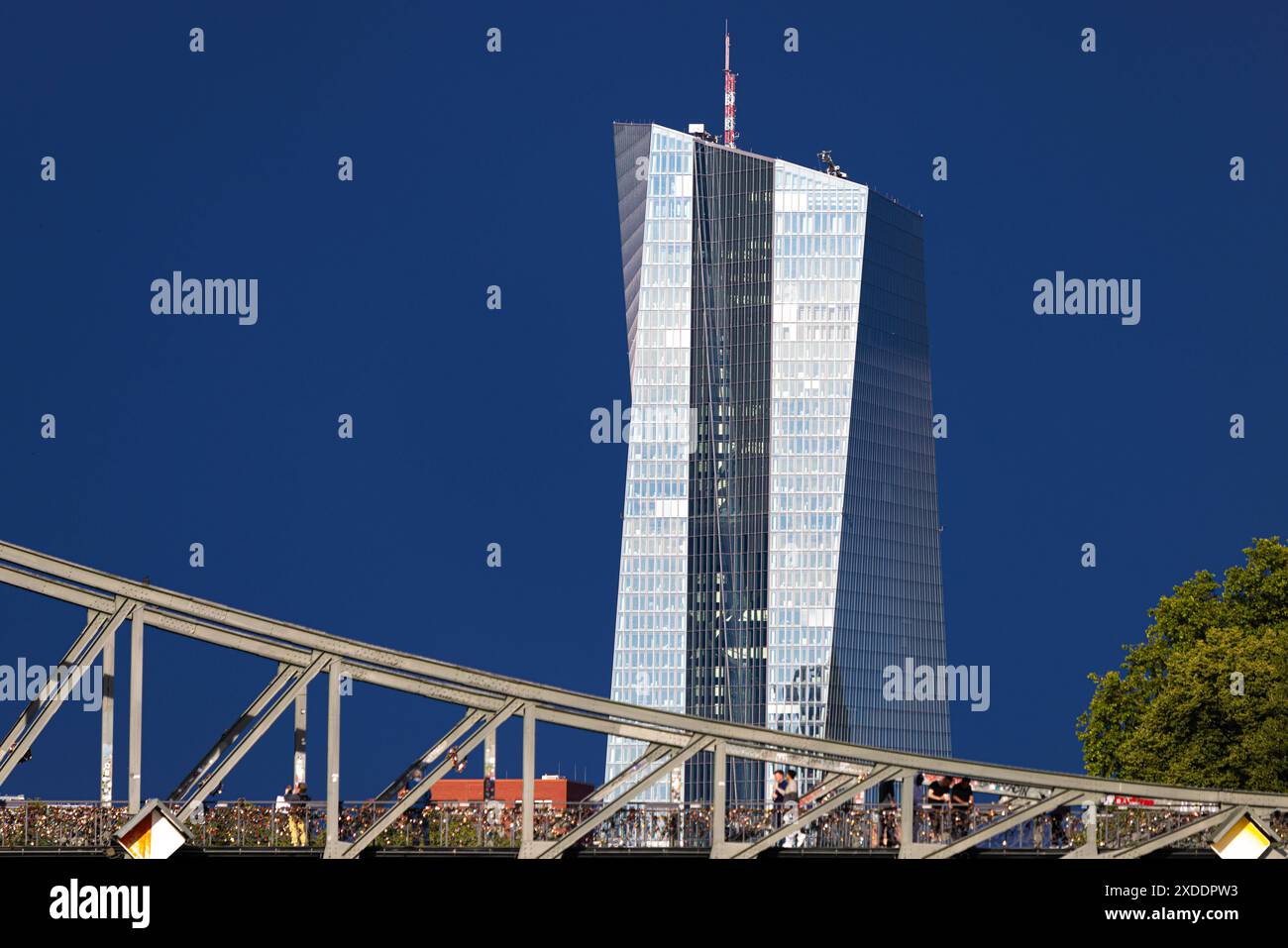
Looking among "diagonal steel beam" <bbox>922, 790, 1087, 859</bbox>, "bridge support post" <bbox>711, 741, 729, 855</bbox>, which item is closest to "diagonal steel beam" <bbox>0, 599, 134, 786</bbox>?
"bridge support post" <bbox>711, 741, 729, 855</bbox>

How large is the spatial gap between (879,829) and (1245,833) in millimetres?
9826

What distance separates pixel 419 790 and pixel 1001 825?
15.7 metres

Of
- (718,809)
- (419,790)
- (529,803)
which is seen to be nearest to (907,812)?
(718,809)

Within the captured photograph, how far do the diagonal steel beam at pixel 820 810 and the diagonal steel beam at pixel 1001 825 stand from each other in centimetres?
249

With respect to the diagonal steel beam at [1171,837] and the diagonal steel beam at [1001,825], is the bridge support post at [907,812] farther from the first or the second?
the diagonal steel beam at [1171,837]

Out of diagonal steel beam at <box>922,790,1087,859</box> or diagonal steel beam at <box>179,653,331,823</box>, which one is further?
diagonal steel beam at <box>922,790,1087,859</box>

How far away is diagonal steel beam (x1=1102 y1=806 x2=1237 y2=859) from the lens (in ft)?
226

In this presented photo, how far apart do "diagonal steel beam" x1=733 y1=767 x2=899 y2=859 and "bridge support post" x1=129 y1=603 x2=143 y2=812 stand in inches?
624

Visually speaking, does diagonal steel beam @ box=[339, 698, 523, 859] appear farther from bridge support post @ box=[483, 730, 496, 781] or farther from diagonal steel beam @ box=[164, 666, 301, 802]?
diagonal steel beam @ box=[164, 666, 301, 802]

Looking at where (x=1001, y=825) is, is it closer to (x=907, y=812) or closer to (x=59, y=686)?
(x=907, y=812)

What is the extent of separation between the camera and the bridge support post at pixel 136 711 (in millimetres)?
65250

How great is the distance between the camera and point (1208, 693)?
9481 cm

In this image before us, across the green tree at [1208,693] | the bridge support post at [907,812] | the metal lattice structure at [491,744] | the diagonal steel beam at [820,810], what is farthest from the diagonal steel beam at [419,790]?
the green tree at [1208,693]
